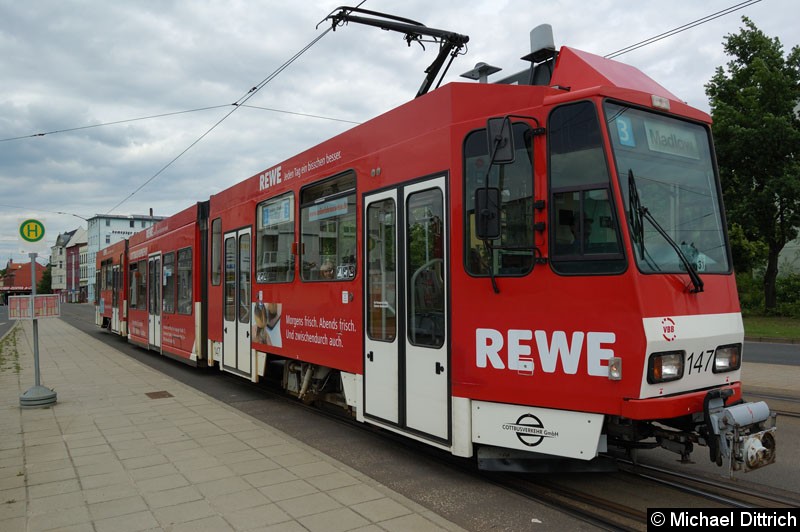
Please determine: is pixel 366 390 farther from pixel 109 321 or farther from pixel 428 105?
pixel 109 321

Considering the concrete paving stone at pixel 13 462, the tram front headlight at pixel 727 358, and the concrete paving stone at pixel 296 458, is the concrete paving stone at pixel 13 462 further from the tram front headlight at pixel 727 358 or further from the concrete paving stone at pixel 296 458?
the tram front headlight at pixel 727 358

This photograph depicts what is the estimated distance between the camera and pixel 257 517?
14.3ft

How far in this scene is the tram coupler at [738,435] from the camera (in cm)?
402

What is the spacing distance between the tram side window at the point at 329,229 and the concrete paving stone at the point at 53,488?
126 inches

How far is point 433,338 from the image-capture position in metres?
5.26

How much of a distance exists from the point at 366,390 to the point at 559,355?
2.40 m

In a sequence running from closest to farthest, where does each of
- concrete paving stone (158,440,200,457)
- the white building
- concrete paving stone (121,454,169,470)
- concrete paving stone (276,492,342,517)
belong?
1. concrete paving stone (276,492,342,517)
2. concrete paving stone (121,454,169,470)
3. concrete paving stone (158,440,200,457)
4. the white building

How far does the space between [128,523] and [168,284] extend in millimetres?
10076

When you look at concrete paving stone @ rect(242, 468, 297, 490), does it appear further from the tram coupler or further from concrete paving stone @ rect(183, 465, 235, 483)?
Result: the tram coupler

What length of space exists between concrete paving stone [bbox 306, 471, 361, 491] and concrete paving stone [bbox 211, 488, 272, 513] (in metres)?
0.48

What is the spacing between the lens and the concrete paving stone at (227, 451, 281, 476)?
18.1 ft

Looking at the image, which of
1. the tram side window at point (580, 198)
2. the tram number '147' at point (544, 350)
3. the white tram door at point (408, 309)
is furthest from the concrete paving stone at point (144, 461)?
the tram side window at point (580, 198)

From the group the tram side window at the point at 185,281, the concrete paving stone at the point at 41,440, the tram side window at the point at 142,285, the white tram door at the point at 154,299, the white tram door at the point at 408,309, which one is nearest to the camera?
the white tram door at the point at 408,309

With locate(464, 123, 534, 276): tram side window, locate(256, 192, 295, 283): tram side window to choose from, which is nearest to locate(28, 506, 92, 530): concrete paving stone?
locate(464, 123, 534, 276): tram side window
